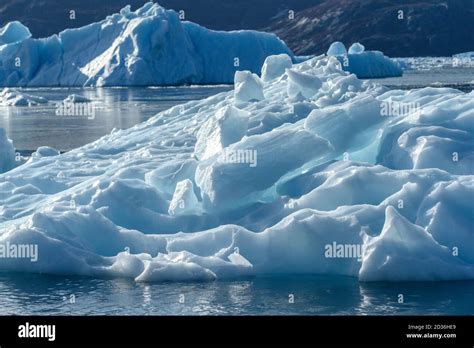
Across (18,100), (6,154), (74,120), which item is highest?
(18,100)

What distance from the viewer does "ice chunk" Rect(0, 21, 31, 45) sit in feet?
143

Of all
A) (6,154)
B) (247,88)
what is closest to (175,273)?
(247,88)

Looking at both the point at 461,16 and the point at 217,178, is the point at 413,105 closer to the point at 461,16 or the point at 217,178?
the point at 217,178

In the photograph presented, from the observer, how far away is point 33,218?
8430 millimetres

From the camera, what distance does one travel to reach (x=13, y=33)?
43625mm

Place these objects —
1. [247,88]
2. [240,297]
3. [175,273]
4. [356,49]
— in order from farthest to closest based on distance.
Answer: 1. [356,49]
2. [247,88]
3. [175,273]
4. [240,297]

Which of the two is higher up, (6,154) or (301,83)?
(301,83)

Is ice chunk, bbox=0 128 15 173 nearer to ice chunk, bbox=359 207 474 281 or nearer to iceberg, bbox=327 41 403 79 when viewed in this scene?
ice chunk, bbox=359 207 474 281

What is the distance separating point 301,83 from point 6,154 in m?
5.47

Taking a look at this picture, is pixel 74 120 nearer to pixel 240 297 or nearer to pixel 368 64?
pixel 240 297

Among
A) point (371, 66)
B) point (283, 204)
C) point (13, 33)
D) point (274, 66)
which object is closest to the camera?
point (283, 204)

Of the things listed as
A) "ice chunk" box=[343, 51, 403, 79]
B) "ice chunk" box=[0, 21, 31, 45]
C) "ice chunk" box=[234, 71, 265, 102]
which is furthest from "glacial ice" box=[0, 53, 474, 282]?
"ice chunk" box=[343, 51, 403, 79]

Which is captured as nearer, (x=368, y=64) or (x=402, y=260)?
(x=402, y=260)

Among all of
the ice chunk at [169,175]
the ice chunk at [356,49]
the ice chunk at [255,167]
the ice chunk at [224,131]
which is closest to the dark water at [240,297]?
the ice chunk at [255,167]
